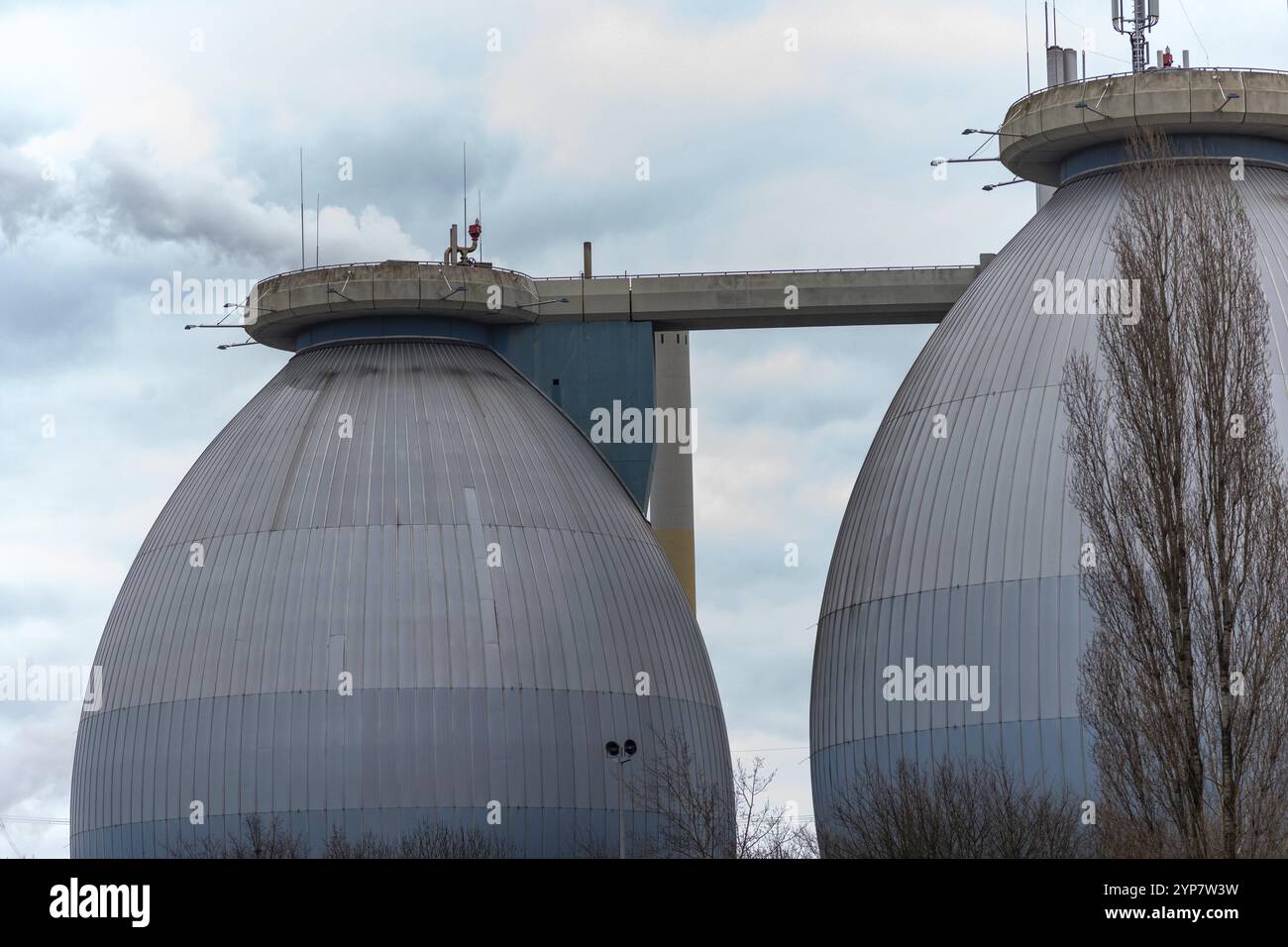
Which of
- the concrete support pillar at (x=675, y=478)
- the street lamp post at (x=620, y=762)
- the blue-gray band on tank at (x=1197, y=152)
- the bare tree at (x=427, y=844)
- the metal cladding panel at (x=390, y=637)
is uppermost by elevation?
the blue-gray band on tank at (x=1197, y=152)

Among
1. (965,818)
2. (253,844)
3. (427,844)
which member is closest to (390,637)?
(427,844)

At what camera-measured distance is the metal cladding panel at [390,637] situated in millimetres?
50125

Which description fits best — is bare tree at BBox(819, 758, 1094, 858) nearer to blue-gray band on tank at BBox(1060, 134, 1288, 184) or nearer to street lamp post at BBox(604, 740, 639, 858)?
street lamp post at BBox(604, 740, 639, 858)

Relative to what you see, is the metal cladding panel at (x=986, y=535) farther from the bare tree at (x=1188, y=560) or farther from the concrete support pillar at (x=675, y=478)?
the concrete support pillar at (x=675, y=478)

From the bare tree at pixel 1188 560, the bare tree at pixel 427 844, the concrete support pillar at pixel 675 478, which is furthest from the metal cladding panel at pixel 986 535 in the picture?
the concrete support pillar at pixel 675 478

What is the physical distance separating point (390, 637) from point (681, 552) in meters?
16.0

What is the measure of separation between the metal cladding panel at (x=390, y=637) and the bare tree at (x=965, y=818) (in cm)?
911

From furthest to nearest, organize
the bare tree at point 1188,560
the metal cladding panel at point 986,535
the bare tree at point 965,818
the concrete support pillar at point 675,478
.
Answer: the concrete support pillar at point 675,478 → the metal cladding panel at point 986,535 → the bare tree at point 965,818 → the bare tree at point 1188,560

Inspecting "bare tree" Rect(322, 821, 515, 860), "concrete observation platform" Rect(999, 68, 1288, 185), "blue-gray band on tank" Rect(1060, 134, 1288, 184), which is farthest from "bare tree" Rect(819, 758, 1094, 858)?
"concrete observation platform" Rect(999, 68, 1288, 185)

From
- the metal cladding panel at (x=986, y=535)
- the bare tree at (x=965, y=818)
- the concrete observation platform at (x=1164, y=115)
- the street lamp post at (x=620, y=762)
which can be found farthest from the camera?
the street lamp post at (x=620, y=762)

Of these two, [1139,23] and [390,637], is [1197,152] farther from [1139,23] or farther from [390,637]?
[390,637]

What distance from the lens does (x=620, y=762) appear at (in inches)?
1943

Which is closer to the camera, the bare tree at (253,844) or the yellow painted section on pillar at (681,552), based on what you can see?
the bare tree at (253,844)

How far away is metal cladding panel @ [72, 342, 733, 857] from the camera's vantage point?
50125 mm
